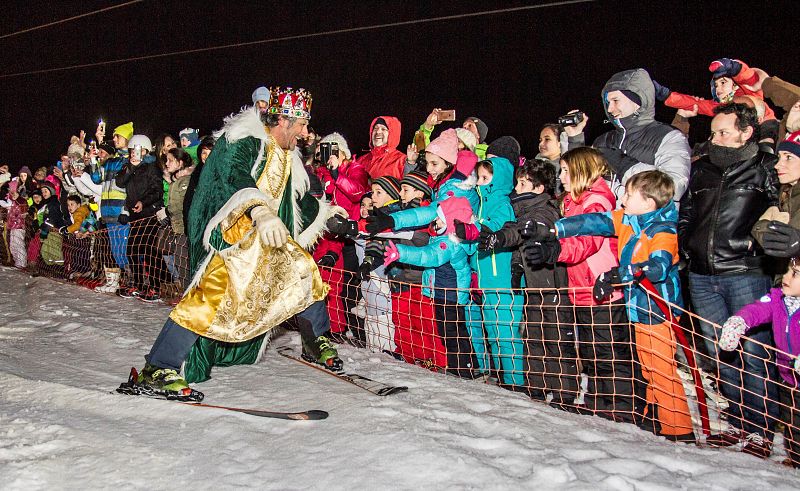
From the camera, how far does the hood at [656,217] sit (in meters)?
3.60

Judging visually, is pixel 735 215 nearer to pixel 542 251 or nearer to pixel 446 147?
pixel 542 251

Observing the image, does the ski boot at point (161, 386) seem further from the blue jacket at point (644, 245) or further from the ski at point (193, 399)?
the blue jacket at point (644, 245)

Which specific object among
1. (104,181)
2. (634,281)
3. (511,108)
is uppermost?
(511,108)

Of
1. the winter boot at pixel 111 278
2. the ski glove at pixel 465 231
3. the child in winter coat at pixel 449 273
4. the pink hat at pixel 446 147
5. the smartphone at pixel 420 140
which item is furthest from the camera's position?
the winter boot at pixel 111 278

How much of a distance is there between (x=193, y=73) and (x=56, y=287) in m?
9.54

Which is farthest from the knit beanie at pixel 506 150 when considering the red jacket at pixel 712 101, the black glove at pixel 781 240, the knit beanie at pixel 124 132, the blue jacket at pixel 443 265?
the knit beanie at pixel 124 132

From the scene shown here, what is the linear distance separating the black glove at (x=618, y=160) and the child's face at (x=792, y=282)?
4.17 feet

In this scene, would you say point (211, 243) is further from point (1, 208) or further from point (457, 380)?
point (1, 208)

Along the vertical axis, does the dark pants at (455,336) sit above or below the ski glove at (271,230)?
below

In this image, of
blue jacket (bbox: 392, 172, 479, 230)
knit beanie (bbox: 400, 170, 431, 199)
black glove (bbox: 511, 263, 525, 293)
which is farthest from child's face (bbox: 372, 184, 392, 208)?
black glove (bbox: 511, 263, 525, 293)

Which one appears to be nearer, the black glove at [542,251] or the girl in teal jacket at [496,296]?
the black glove at [542,251]

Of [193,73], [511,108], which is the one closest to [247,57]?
[193,73]

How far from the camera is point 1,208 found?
11.6 metres

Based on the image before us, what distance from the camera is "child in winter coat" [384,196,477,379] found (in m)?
4.46
